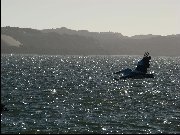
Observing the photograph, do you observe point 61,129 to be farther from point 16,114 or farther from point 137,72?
point 137,72

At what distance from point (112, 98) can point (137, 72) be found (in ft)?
35.7

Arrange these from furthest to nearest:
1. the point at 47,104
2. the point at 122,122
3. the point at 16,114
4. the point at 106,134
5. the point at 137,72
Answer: the point at 137,72, the point at 47,104, the point at 16,114, the point at 122,122, the point at 106,134

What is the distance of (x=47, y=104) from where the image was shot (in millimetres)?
62531

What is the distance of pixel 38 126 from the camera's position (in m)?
44.9

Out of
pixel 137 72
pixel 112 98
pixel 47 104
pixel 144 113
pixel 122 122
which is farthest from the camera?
pixel 137 72

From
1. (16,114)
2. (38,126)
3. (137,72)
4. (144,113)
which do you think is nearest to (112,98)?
(137,72)

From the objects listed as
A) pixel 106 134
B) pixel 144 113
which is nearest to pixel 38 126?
pixel 106 134

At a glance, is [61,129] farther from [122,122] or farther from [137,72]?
[137,72]

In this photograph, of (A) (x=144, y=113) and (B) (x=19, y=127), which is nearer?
(B) (x=19, y=127)

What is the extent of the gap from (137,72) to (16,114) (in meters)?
35.4

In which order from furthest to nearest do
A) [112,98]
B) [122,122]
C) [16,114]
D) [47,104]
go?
[112,98] → [47,104] → [16,114] → [122,122]

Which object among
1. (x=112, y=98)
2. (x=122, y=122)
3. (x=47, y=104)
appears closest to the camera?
(x=122, y=122)

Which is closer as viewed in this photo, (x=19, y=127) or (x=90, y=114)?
(x=19, y=127)

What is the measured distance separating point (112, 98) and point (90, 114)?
2065 centimetres
